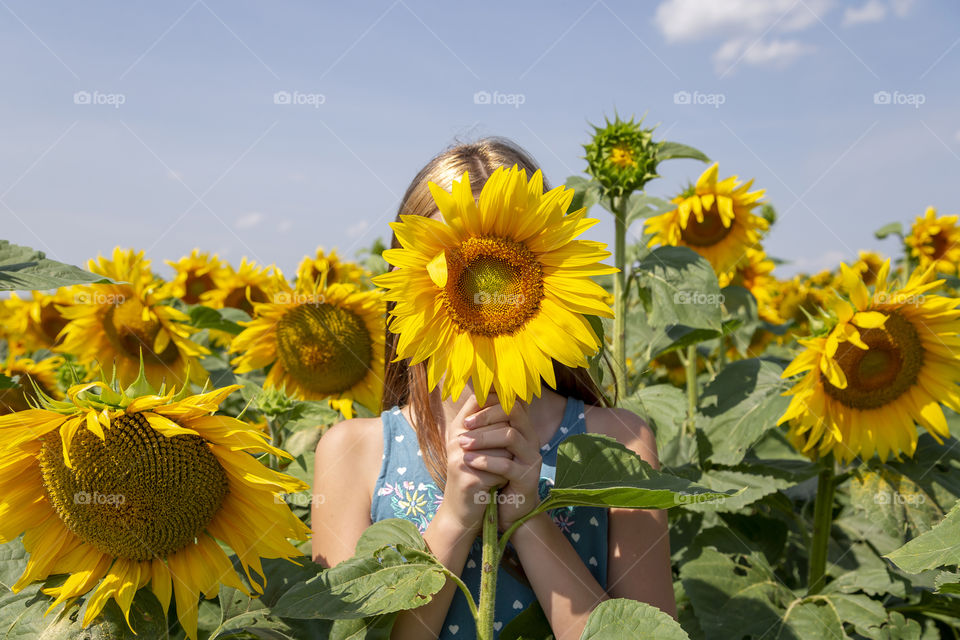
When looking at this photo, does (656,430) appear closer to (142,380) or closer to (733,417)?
(733,417)

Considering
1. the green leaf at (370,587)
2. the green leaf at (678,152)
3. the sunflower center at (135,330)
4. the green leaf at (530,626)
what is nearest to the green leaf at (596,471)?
the green leaf at (370,587)

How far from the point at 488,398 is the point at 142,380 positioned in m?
0.65

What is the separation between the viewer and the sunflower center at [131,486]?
4.56 ft

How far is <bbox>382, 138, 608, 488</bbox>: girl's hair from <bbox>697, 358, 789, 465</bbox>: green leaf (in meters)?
0.72

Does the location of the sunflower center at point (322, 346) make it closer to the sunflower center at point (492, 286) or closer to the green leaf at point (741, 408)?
the green leaf at point (741, 408)

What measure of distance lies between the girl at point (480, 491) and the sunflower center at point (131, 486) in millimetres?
495

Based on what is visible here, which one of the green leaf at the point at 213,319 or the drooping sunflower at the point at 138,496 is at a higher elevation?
the green leaf at the point at 213,319

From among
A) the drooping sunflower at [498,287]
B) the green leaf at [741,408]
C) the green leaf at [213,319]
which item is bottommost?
the green leaf at [741,408]

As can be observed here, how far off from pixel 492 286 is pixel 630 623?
2.09ft

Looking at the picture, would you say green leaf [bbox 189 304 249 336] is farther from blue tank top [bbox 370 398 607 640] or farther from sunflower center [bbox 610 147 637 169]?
sunflower center [bbox 610 147 637 169]

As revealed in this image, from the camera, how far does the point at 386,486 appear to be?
2.12 metres

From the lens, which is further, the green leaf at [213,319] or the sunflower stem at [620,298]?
the green leaf at [213,319]

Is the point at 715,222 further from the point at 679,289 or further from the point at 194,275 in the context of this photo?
the point at 194,275

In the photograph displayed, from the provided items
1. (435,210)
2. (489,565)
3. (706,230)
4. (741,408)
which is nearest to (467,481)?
(489,565)
